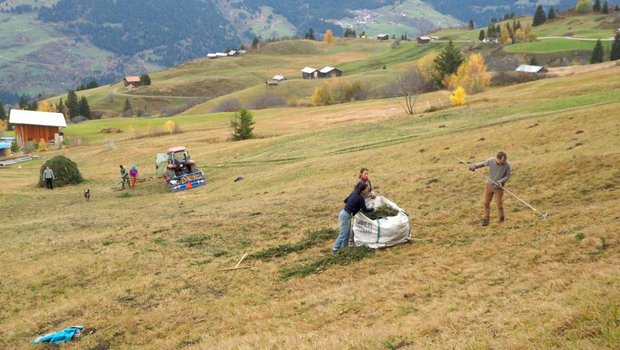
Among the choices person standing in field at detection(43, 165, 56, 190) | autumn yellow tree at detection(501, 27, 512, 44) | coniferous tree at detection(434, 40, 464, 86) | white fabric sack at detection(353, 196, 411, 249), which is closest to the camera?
white fabric sack at detection(353, 196, 411, 249)

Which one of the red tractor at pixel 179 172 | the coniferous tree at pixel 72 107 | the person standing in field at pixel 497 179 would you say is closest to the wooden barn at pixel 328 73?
the coniferous tree at pixel 72 107

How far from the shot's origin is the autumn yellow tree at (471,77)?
92312 mm

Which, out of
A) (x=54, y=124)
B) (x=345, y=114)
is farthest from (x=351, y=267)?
(x=54, y=124)

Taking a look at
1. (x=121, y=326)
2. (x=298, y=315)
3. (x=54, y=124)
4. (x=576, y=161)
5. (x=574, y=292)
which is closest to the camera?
(x=574, y=292)

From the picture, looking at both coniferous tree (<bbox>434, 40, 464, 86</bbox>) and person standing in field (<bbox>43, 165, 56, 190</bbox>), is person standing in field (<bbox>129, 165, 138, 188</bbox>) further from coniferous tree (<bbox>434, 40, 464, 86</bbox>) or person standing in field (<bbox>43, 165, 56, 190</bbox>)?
coniferous tree (<bbox>434, 40, 464, 86</bbox>)

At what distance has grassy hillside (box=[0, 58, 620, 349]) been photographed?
11297mm

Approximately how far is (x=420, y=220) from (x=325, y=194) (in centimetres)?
794

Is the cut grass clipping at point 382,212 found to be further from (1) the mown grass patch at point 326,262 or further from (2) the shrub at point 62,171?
(2) the shrub at point 62,171

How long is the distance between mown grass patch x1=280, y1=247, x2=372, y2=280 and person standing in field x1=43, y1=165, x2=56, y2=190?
3218 cm

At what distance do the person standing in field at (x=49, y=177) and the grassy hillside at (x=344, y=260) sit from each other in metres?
5.86

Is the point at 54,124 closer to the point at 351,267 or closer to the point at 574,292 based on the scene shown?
the point at 351,267

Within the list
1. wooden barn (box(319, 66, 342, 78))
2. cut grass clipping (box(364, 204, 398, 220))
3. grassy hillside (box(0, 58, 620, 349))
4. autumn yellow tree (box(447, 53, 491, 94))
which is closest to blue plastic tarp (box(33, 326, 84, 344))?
grassy hillside (box(0, 58, 620, 349))

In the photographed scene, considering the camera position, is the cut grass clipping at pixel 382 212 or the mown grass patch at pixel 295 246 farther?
the mown grass patch at pixel 295 246

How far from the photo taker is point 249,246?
20.8 meters
